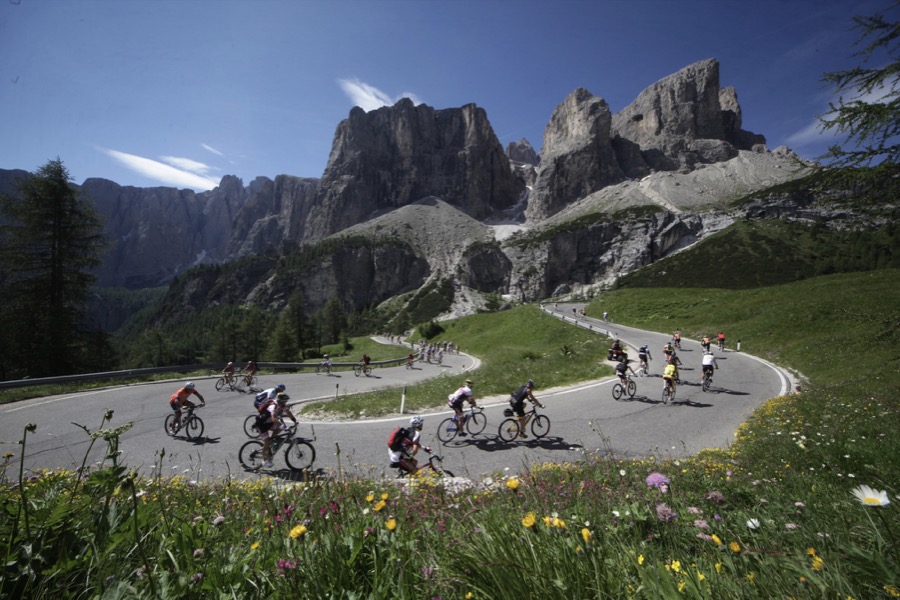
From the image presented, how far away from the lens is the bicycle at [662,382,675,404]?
15094mm

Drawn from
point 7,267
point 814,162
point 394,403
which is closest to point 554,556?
point 814,162

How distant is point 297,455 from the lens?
396 inches

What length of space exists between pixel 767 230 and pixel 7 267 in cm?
19649

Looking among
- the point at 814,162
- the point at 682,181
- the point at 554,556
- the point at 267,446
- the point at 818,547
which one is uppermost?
the point at 682,181

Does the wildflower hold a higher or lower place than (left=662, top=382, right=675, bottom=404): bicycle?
higher

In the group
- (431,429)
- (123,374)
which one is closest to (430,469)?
(431,429)

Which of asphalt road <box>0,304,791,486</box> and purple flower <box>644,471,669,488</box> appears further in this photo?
asphalt road <box>0,304,791,486</box>

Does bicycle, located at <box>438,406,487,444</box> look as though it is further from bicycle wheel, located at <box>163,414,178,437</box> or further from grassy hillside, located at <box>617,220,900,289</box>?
grassy hillside, located at <box>617,220,900,289</box>

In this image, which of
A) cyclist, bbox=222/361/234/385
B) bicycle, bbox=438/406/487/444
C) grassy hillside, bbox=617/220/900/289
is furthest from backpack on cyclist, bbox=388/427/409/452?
grassy hillside, bbox=617/220/900/289

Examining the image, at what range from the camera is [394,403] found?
605 inches

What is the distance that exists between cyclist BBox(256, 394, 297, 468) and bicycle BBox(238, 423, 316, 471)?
11cm

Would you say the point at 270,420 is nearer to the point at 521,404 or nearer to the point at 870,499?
the point at 521,404

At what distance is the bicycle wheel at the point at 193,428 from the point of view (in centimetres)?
1279

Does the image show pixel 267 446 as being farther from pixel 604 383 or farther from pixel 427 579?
pixel 604 383
